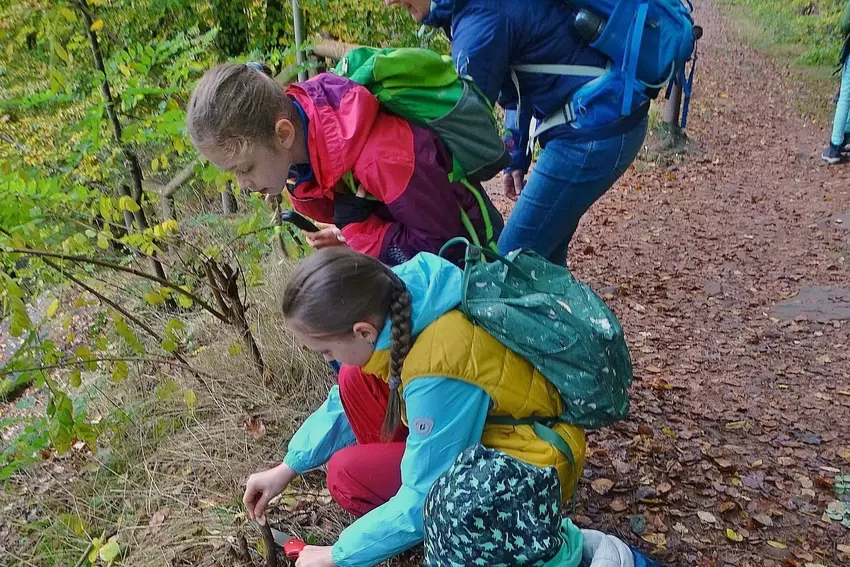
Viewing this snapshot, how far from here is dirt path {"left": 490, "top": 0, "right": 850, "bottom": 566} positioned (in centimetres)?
253

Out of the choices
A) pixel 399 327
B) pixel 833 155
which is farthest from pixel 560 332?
pixel 833 155

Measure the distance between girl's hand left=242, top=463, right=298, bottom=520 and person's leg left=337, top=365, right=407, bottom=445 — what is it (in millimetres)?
272

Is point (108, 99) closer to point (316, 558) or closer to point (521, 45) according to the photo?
point (521, 45)

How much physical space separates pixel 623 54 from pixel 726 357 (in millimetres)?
2160

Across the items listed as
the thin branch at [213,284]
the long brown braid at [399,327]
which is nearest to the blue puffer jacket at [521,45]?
the long brown braid at [399,327]

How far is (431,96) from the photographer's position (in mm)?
2049

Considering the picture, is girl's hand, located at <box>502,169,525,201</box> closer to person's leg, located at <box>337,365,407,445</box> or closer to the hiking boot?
person's leg, located at <box>337,365,407,445</box>

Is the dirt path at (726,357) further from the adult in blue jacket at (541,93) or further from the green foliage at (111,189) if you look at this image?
the green foliage at (111,189)

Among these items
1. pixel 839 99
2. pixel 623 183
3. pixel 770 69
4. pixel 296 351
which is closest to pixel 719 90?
pixel 770 69

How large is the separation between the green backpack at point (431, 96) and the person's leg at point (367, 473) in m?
0.94

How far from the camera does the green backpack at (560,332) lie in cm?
172

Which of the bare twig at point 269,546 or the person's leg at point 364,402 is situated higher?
the person's leg at point 364,402

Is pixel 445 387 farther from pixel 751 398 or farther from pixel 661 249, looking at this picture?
pixel 661 249

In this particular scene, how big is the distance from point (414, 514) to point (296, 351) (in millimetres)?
1917
